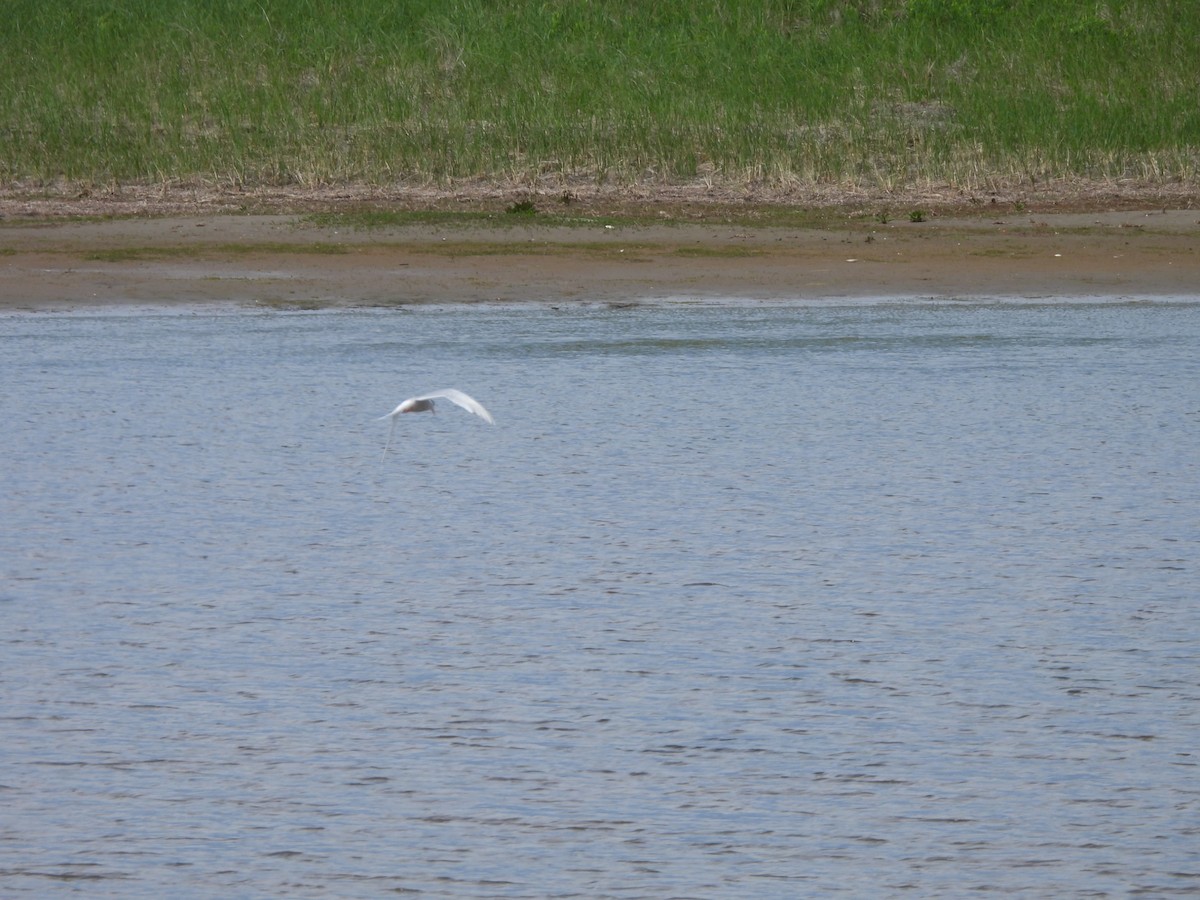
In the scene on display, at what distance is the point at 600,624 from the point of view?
6.10 metres

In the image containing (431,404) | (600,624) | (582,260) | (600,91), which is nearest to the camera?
(600,624)

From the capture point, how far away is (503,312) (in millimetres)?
12289

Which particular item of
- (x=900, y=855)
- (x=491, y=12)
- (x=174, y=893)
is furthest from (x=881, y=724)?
(x=491, y=12)

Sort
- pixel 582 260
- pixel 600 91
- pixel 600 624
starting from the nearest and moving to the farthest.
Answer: pixel 600 624, pixel 582 260, pixel 600 91

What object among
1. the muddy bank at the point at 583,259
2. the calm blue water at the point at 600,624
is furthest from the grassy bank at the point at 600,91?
the calm blue water at the point at 600,624

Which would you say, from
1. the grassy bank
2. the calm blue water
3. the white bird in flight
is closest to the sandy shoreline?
the grassy bank

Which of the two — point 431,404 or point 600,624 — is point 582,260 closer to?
point 431,404

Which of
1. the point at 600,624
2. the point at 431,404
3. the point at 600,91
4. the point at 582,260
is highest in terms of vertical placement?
the point at 600,91

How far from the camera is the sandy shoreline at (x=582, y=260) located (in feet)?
42.2

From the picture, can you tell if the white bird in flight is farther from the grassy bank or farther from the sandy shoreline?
the grassy bank

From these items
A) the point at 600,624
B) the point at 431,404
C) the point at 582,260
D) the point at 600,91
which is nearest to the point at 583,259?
the point at 582,260

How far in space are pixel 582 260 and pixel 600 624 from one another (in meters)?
7.79

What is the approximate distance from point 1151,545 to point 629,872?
11.4 ft

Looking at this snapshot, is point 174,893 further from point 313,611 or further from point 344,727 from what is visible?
point 313,611
